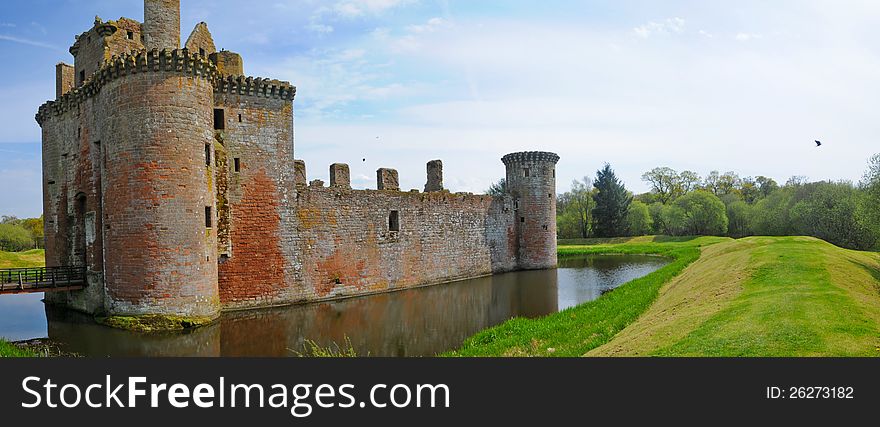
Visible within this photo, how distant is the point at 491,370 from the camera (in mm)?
7949

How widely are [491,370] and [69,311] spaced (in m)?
19.8

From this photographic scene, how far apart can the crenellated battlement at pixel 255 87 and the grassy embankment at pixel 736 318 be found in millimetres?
13667

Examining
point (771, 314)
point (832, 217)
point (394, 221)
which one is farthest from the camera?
point (832, 217)

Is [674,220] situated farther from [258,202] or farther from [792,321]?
[792,321]

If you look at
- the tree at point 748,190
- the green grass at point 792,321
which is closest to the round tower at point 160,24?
the green grass at point 792,321

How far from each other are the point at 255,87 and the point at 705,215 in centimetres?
5701

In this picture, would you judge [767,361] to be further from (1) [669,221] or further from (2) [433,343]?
(1) [669,221]

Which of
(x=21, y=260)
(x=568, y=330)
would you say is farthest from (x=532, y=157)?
(x=21, y=260)

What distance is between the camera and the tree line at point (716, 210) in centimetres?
4421

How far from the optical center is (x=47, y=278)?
66.3ft

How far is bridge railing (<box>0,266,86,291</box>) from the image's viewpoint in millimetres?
17641

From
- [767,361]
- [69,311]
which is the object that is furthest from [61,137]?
[767,361]

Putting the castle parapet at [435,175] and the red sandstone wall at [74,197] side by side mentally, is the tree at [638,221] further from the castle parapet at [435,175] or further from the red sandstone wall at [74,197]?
the red sandstone wall at [74,197]

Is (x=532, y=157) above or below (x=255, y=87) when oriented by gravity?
below
